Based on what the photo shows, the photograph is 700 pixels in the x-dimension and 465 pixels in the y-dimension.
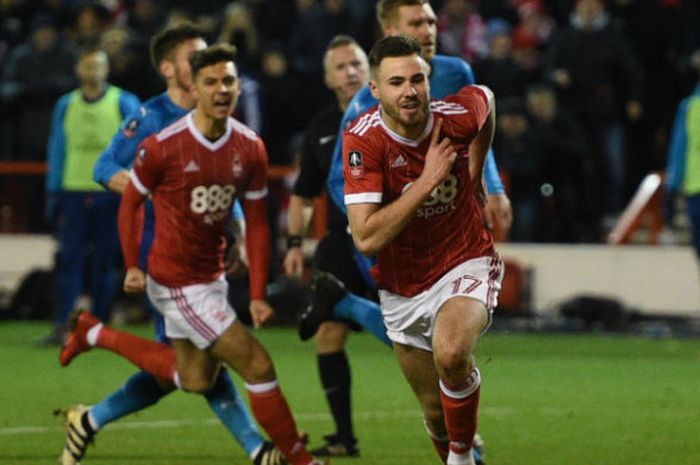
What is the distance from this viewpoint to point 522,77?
57.7ft

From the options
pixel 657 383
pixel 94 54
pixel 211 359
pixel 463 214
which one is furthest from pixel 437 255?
pixel 94 54

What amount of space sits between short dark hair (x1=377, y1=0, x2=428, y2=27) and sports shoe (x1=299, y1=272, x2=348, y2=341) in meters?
1.26

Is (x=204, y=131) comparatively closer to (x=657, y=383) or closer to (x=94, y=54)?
(x=657, y=383)

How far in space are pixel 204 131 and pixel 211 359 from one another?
102 centimetres

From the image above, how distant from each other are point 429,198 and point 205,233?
1.35 m

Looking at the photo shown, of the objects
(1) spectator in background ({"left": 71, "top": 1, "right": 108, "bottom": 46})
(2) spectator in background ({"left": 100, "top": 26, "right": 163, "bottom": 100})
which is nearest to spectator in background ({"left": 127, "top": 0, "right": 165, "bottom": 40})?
(1) spectator in background ({"left": 71, "top": 1, "right": 108, "bottom": 46})

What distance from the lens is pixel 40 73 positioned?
60.1 feet

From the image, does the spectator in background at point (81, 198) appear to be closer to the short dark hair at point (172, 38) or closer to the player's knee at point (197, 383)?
the short dark hair at point (172, 38)

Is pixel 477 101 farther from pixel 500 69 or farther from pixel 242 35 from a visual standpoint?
pixel 242 35

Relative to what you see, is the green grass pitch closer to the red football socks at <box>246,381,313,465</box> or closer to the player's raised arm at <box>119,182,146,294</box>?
the red football socks at <box>246,381,313,465</box>

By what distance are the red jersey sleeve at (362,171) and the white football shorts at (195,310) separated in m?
1.21

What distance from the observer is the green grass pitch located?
8.76 metres

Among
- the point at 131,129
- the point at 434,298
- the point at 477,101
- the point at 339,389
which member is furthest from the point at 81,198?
the point at 434,298

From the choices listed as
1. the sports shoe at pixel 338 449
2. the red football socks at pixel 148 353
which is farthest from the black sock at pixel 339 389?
the red football socks at pixel 148 353
